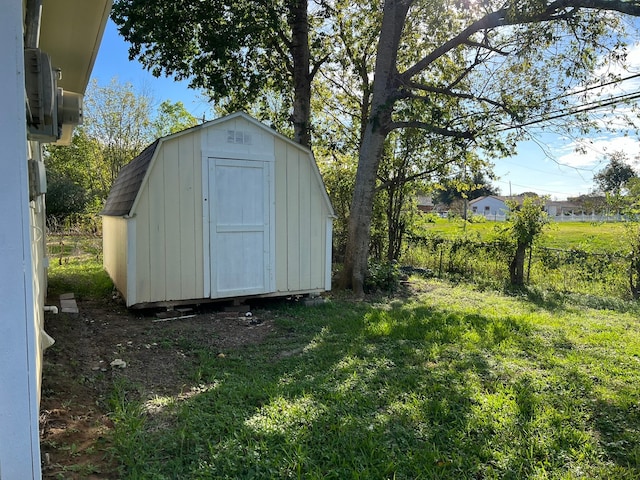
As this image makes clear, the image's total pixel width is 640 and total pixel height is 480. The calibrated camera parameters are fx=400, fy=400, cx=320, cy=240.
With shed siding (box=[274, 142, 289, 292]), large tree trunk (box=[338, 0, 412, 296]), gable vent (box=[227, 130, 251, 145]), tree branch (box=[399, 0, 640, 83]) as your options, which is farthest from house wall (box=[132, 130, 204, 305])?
tree branch (box=[399, 0, 640, 83])

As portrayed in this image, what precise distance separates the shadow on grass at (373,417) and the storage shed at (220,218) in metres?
1.66

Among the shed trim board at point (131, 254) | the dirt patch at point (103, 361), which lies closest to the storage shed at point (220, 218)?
A: the shed trim board at point (131, 254)

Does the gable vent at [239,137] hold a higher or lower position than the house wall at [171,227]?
higher

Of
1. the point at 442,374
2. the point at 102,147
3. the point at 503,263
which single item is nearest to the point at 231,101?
the point at 503,263

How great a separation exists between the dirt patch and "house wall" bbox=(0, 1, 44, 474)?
25.2 inches

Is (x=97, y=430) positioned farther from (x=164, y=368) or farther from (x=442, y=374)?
(x=442, y=374)

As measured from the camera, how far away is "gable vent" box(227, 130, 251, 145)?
5.39m

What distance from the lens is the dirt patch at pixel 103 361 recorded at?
2168 millimetres

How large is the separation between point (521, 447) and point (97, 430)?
251 centimetres

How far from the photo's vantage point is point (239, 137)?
17.9ft

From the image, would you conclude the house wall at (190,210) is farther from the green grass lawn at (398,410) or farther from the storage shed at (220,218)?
the green grass lawn at (398,410)

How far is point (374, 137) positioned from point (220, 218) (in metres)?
3.38

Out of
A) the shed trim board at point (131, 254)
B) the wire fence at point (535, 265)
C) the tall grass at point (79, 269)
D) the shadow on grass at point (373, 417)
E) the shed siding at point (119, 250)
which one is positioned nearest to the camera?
the shadow on grass at point (373, 417)

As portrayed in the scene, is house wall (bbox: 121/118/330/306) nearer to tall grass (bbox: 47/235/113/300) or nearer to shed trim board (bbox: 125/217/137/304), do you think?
shed trim board (bbox: 125/217/137/304)
